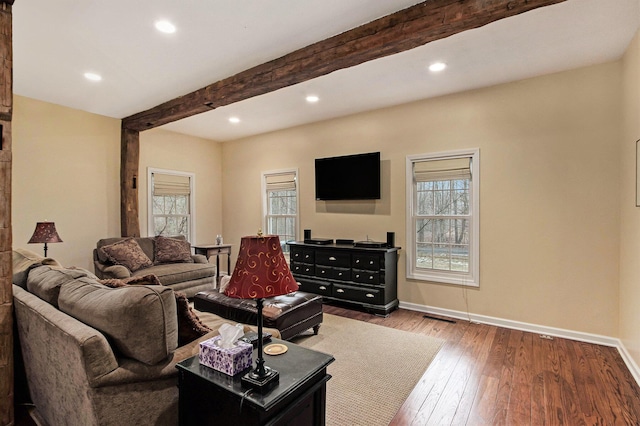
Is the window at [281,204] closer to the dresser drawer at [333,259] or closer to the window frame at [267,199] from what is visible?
the window frame at [267,199]

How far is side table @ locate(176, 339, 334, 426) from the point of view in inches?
51.1

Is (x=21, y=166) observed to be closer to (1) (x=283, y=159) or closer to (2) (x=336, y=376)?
(1) (x=283, y=159)

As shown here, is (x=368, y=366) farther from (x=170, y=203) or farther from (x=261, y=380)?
(x=170, y=203)

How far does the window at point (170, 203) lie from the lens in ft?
18.9

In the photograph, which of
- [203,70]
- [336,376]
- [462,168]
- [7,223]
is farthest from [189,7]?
[462,168]

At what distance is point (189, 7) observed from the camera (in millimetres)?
2453

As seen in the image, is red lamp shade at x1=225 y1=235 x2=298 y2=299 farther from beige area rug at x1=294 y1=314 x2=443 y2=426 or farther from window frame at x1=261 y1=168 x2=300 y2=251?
window frame at x1=261 y1=168 x2=300 y2=251

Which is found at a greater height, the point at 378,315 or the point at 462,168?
the point at 462,168

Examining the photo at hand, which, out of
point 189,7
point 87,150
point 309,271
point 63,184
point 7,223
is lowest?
point 309,271

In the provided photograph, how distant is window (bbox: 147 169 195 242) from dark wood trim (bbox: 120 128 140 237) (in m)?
0.37

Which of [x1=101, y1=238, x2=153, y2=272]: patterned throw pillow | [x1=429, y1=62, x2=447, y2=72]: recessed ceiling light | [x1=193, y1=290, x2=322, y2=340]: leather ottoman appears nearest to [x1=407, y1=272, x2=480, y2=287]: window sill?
[x1=193, y1=290, x2=322, y2=340]: leather ottoman

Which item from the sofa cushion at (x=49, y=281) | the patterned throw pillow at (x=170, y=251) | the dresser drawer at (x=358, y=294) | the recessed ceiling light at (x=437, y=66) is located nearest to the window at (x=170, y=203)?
the patterned throw pillow at (x=170, y=251)

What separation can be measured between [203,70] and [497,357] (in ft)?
13.9

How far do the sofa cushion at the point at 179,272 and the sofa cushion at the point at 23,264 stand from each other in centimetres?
162
